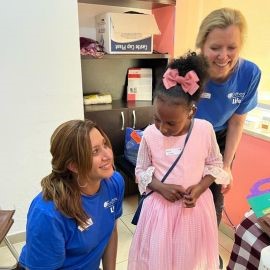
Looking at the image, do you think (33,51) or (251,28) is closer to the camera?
(33,51)

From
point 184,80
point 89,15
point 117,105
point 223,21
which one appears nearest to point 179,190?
point 184,80

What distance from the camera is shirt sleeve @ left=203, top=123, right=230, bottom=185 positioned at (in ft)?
3.47

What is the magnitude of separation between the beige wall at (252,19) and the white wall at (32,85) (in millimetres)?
911

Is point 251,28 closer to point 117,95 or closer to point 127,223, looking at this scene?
point 117,95

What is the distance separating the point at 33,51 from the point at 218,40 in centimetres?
112

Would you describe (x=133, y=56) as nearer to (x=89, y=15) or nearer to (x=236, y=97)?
(x=89, y=15)

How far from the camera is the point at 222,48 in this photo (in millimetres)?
1061

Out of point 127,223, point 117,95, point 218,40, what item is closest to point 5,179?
point 127,223

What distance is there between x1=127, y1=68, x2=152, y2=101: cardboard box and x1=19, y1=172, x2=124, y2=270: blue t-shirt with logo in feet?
4.32

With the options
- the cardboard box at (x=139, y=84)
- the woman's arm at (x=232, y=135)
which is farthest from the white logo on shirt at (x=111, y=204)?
the cardboard box at (x=139, y=84)

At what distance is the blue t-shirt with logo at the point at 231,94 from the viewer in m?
1.17

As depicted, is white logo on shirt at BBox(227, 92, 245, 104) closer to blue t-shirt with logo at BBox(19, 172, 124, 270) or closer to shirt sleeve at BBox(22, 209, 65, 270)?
blue t-shirt with logo at BBox(19, 172, 124, 270)

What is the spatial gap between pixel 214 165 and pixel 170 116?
1.02 feet

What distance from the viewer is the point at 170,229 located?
101 cm
